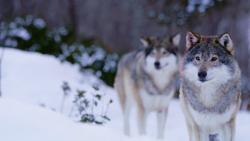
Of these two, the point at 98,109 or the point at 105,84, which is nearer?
the point at 98,109

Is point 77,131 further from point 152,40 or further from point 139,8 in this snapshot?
point 139,8

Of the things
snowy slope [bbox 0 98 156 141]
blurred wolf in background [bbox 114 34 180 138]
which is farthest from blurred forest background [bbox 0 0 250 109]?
snowy slope [bbox 0 98 156 141]

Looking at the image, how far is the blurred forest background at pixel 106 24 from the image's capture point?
12195 mm

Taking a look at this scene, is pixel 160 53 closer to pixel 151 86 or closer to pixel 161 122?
pixel 151 86

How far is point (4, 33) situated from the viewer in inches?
515

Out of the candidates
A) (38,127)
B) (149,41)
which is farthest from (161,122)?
(38,127)

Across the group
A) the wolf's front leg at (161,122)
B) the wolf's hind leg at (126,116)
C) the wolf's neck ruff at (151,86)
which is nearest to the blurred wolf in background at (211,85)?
the wolf's front leg at (161,122)

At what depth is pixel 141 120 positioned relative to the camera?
793 cm

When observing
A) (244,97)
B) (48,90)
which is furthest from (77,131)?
(244,97)

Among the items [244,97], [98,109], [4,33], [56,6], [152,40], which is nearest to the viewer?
[98,109]

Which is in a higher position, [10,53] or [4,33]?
[4,33]

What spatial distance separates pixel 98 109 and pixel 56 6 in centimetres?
731

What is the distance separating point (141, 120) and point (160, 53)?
0.84m

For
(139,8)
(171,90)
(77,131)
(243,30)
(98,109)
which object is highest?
(139,8)
